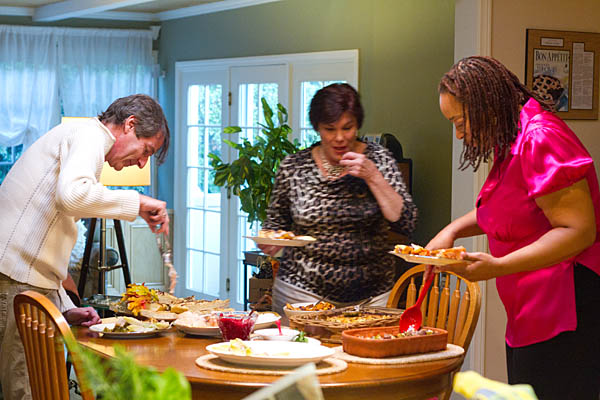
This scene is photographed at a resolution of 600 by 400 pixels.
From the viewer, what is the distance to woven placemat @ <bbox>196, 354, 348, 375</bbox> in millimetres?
1880

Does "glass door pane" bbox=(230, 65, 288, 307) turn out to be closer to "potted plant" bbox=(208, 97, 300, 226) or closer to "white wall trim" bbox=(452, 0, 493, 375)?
"potted plant" bbox=(208, 97, 300, 226)

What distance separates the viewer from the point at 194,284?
7.62 meters

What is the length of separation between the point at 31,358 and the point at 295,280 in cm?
89

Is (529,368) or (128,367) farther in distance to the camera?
(529,368)

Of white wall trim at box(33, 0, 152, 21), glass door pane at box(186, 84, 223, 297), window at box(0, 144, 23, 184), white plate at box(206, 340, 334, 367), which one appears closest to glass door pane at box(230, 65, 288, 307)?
glass door pane at box(186, 84, 223, 297)

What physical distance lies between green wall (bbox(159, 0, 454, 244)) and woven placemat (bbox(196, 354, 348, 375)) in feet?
10.2

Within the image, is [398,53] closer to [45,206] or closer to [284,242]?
[284,242]

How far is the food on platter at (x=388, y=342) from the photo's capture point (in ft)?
6.61

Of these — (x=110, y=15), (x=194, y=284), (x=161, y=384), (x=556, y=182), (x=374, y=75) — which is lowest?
(x=194, y=284)

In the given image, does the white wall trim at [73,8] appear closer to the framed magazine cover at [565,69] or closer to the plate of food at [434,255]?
the framed magazine cover at [565,69]

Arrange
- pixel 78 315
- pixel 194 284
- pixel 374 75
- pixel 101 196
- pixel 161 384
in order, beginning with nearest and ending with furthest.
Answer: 1. pixel 161 384
2. pixel 101 196
3. pixel 78 315
4. pixel 374 75
5. pixel 194 284

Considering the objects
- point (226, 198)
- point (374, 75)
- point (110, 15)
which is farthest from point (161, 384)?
point (110, 15)

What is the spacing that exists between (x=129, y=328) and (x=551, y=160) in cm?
123

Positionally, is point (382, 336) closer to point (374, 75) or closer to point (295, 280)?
point (295, 280)
